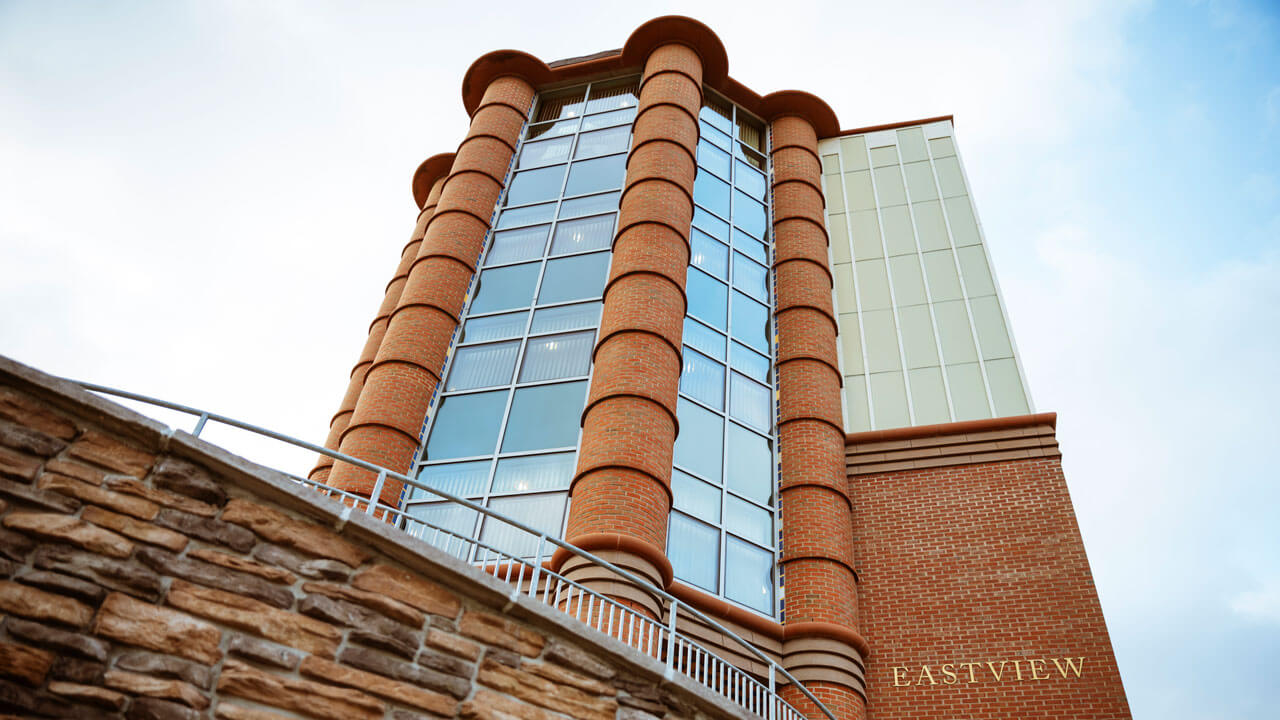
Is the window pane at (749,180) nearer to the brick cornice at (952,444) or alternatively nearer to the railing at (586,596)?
the brick cornice at (952,444)

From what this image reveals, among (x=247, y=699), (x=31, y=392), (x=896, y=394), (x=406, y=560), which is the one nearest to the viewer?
(x=247, y=699)

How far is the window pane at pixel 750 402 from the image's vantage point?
1562 centimetres

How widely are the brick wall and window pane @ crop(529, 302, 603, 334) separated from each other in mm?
5534

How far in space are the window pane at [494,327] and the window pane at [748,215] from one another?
230 inches

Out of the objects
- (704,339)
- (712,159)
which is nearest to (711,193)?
(712,159)

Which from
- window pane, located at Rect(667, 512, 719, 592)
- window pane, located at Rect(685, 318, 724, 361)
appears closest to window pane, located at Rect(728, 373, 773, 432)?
window pane, located at Rect(685, 318, 724, 361)

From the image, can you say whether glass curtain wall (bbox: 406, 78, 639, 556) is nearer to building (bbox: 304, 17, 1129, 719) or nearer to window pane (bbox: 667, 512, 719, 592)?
building (bbox: 304, 17, 1129, 719)

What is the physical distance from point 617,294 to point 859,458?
557cm

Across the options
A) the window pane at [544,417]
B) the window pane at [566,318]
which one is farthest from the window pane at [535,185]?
the window pane at [544,417]

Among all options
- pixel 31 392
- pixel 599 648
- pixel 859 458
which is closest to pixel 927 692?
pixel 859 458

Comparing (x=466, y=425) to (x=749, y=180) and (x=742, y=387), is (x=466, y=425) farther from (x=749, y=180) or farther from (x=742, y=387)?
(x=749, y=180)

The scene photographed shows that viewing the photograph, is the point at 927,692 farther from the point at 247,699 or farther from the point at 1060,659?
the point at 247,699

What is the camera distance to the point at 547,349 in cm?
1557

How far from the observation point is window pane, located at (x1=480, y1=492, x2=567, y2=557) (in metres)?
12.6
